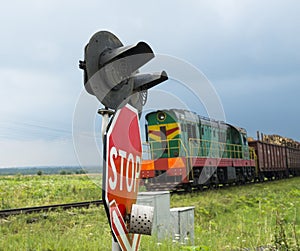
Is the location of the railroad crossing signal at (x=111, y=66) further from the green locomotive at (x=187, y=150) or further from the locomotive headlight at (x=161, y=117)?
the locomotive headlight at (x=161, y=117)

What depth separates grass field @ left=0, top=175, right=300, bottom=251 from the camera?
4.05 m

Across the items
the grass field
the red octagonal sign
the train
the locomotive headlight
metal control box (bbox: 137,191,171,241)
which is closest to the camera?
the red octagonal sign

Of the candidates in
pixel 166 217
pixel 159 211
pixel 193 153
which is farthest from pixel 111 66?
pixel 193 153

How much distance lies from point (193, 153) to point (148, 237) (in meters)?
10.1

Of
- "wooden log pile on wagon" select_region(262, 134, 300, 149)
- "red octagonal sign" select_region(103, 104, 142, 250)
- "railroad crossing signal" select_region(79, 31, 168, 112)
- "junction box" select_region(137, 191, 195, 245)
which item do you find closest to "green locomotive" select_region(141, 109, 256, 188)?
"junction box" select_region(137, 191, 195, 245)

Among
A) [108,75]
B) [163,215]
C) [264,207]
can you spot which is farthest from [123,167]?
[264,207]

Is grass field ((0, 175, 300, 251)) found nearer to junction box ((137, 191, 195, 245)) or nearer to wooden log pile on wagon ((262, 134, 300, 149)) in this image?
junction box ((137, 191, 195, 245))

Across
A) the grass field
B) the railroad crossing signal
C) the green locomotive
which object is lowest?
the grass field

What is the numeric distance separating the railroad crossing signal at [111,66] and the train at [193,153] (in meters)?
7.85

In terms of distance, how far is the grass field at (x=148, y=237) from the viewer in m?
4.05

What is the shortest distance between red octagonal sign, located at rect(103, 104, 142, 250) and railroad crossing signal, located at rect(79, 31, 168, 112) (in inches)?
6.4

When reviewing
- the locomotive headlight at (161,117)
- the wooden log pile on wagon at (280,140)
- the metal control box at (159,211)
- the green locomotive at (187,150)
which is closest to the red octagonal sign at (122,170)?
the metal control box at (159,211)

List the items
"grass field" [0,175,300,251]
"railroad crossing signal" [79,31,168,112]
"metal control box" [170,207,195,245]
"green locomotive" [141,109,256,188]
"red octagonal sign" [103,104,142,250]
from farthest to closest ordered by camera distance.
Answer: "green locomotive" [141,109,256,188] → "metal control box" [170,207,195,245] → "grass field" [0,175,300,251] → "railroad crossing signal" [79,31,168,112] → "red octagonal sign" [103,104,142,250]

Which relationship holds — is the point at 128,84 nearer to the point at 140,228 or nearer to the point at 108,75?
the point at 108,75
